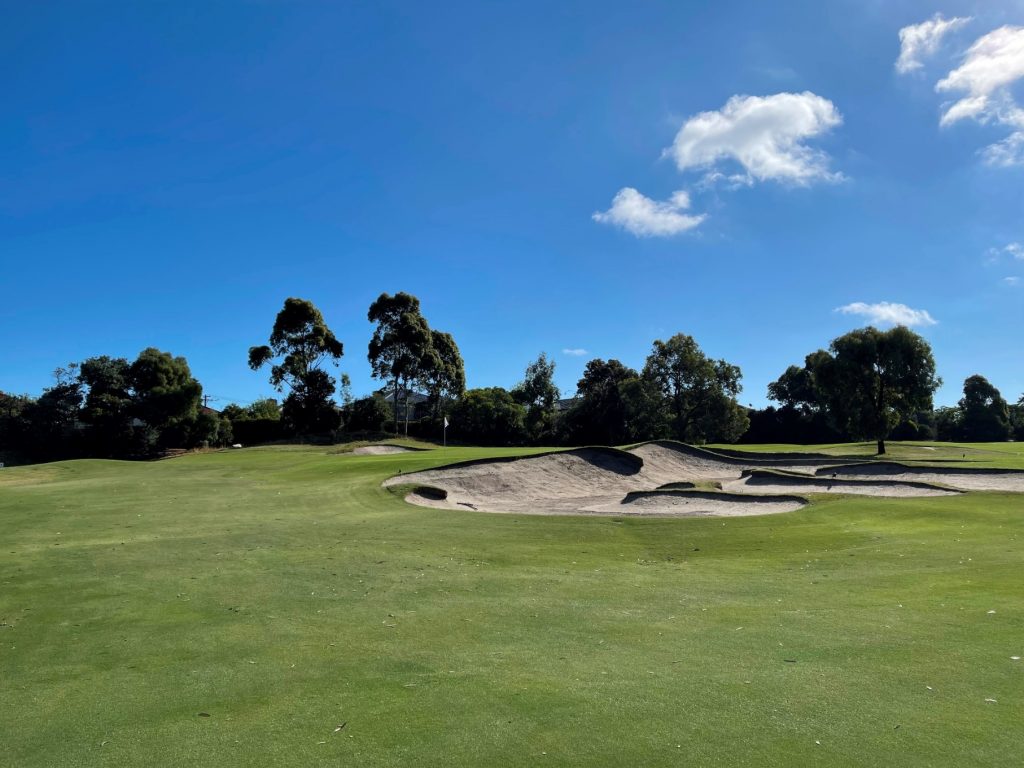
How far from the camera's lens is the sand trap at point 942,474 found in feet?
76.4

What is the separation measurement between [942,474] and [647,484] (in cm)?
1184

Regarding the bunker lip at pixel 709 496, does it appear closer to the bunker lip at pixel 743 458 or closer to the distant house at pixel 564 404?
the bunker lip at pixel 743 458

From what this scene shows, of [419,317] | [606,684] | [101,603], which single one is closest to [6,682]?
[101,603]

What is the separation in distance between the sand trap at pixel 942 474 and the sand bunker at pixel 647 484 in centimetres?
3

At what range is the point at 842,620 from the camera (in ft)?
23.9

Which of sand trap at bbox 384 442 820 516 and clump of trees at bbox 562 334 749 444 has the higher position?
clump of trees at bbox 562 334 749 444

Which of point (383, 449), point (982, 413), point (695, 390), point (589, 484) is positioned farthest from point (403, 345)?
point (982, 413)

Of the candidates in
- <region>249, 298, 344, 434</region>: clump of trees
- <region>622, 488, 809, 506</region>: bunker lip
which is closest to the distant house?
Result: <region>249, 298, 344, 434</region>: clump of trees

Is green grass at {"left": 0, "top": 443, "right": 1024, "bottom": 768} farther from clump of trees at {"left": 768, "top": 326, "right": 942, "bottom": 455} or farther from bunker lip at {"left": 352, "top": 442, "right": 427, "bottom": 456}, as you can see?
clump of trees at {"left": 768, "top": 326, "right": 942, "bottom": 455}

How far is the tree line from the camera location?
43.1 metres

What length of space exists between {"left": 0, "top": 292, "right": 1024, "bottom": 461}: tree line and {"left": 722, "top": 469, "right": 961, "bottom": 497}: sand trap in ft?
68.3

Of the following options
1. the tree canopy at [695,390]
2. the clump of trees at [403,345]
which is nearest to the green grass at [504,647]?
the tree canopy at [695,390]

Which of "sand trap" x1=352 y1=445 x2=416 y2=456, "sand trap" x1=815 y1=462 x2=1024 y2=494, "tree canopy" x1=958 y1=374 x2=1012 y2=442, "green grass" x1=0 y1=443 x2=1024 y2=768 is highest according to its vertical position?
"tree canopy" x1=958 y1=374 x2=1012 y2=442

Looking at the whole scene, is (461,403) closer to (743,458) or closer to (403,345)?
(403,345)
